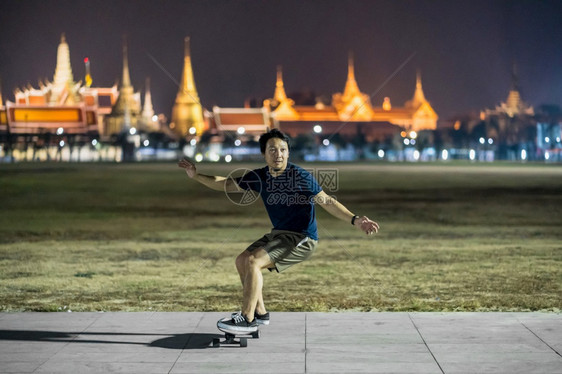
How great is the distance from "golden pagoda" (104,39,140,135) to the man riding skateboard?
518 ft

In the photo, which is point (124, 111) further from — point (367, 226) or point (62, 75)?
point (367, 226)

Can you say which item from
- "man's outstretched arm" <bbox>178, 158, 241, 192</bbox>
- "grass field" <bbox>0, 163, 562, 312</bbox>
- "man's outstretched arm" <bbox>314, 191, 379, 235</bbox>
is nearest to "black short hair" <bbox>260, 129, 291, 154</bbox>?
"man's outstretched arm" <bbox>178, 158, 241, 192</bbox>

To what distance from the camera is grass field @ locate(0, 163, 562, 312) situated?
9.15 meters

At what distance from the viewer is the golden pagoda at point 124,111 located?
173 m

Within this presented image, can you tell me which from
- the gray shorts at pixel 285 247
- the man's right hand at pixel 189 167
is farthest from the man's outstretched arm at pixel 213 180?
the gray shorts at pixel 285 247

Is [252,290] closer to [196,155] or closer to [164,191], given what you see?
[164,191]

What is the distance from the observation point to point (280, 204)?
6.61 meters

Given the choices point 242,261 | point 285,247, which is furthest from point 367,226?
point 242,261

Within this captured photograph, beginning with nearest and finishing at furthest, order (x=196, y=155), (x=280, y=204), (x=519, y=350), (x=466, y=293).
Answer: (x=519, y=350), (x=280, y=204), (x=466, y=293), (x=196, y=155)

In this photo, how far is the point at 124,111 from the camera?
17538 centimetres

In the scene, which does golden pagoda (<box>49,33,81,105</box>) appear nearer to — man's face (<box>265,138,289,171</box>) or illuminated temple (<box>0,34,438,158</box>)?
illuminated temple (<box>0,34,438,158</box>)

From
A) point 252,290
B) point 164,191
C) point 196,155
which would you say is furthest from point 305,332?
point 196,155

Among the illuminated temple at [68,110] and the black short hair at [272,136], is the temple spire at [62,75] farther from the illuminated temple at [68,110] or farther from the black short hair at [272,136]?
the black short hair at [272,136]

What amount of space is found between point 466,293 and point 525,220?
39.5 ft
